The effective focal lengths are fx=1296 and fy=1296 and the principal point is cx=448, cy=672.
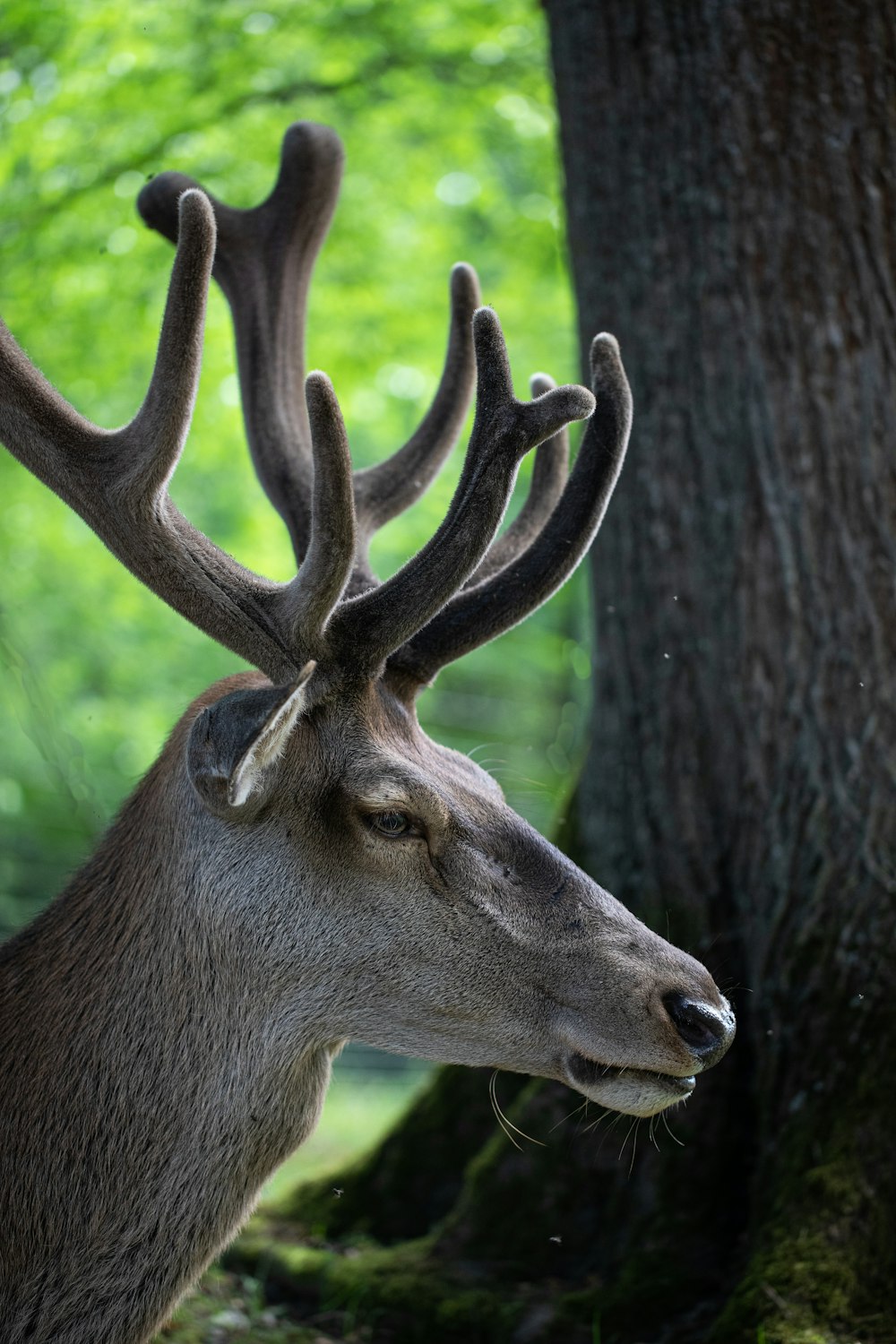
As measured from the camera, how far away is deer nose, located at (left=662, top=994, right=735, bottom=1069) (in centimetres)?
286

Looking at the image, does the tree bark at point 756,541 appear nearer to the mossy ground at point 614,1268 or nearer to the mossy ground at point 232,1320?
the mossy ground at point 614,1268

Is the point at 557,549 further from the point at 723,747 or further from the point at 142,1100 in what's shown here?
the point at 142,1100

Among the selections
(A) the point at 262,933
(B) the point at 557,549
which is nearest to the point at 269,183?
(B) the point at 557,549

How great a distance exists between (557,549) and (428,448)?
3.32 feet

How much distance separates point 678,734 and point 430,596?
168cm

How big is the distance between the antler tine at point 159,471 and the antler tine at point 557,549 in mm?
533

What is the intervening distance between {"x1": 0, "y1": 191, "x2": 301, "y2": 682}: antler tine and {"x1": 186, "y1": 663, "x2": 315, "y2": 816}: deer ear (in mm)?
239

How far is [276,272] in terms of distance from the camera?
4.46 metres

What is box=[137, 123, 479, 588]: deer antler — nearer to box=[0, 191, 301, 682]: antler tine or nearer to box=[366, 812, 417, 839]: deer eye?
box=[0, 191, 301, 682]: antler tine

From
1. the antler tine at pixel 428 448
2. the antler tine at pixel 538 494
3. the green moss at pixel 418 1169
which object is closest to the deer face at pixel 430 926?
the antler tine at pixel 538 494

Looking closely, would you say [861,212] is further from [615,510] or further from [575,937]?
[575,937]

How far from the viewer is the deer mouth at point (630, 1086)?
2.91m

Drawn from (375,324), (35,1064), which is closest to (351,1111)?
(375,324)

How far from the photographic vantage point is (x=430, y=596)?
304 centimetres
